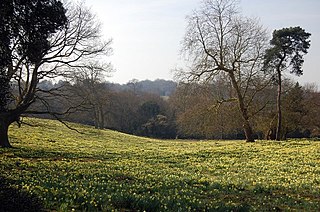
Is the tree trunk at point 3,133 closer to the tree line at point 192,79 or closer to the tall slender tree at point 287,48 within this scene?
the tree line at point 192,79

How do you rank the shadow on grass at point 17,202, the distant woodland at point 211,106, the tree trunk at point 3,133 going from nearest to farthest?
the shadow on grass at point 17,202 → the tree trunk at point 3,133 → the distant woodland at point 211,106

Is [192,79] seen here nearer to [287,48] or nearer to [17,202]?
[287,48]

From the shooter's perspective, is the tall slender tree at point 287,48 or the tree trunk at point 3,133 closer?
the tree trunk at point 3,133

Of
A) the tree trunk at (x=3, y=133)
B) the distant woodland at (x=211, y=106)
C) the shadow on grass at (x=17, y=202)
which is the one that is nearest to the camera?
the shadow on grass at (x=17, y=202)

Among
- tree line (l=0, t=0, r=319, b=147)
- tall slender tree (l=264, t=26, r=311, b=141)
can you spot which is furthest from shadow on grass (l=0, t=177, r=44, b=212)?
tall slender tree (l=264, t=26, r=311, b=141)

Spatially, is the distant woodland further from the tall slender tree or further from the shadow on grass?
the shadow on grass

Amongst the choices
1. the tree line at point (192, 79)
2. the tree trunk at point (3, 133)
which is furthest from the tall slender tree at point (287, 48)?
the tree trunk at point (3, 133)

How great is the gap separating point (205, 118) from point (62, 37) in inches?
731

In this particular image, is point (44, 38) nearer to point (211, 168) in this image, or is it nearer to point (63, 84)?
point (211, 168)

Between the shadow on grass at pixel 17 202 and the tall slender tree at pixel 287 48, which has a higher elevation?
the tall slender tree at pixel 287 48

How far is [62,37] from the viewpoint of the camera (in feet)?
89.8

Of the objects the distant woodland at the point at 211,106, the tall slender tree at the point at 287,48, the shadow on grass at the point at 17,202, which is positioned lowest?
the shadow on grass at the point at 17,202

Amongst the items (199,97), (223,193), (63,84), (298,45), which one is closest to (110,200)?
(223,193)

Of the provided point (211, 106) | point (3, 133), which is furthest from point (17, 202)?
point (211, 106)
